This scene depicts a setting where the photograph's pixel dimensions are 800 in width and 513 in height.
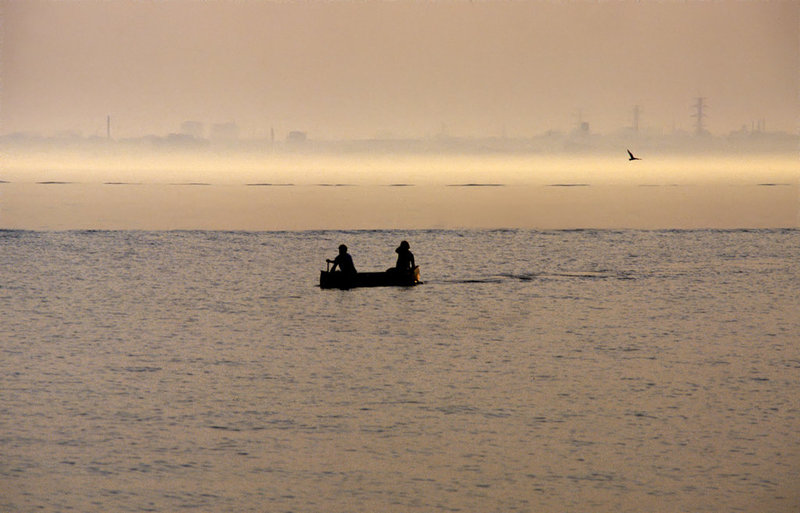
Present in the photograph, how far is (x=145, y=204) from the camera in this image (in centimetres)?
13600

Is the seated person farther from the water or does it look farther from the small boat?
the water

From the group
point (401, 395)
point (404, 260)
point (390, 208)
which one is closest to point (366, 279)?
point (404, 260)

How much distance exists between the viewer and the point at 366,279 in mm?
39375

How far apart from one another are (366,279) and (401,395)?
48.7 feet

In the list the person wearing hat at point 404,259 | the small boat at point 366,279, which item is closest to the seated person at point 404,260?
the person wearing hat at point 404,259

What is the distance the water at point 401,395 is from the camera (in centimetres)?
1756

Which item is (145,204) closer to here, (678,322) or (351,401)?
(678,322)

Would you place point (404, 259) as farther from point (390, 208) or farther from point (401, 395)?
point (390, 208)

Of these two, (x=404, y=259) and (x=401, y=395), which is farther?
(x=404, y=259)

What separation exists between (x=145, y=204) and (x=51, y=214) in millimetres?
26847

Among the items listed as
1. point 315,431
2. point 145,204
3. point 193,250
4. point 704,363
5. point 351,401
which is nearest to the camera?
point 315,431

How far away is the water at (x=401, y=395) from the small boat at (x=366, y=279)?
1097 millimetres

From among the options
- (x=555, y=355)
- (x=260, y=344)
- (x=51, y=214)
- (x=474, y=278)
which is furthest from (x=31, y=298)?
(x=51, y=214)

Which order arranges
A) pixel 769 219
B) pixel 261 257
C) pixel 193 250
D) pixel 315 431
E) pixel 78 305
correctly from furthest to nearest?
pixel 769 219, pixel 193 250, pixel 261 257, pixel 78 305, pixel 315 431
